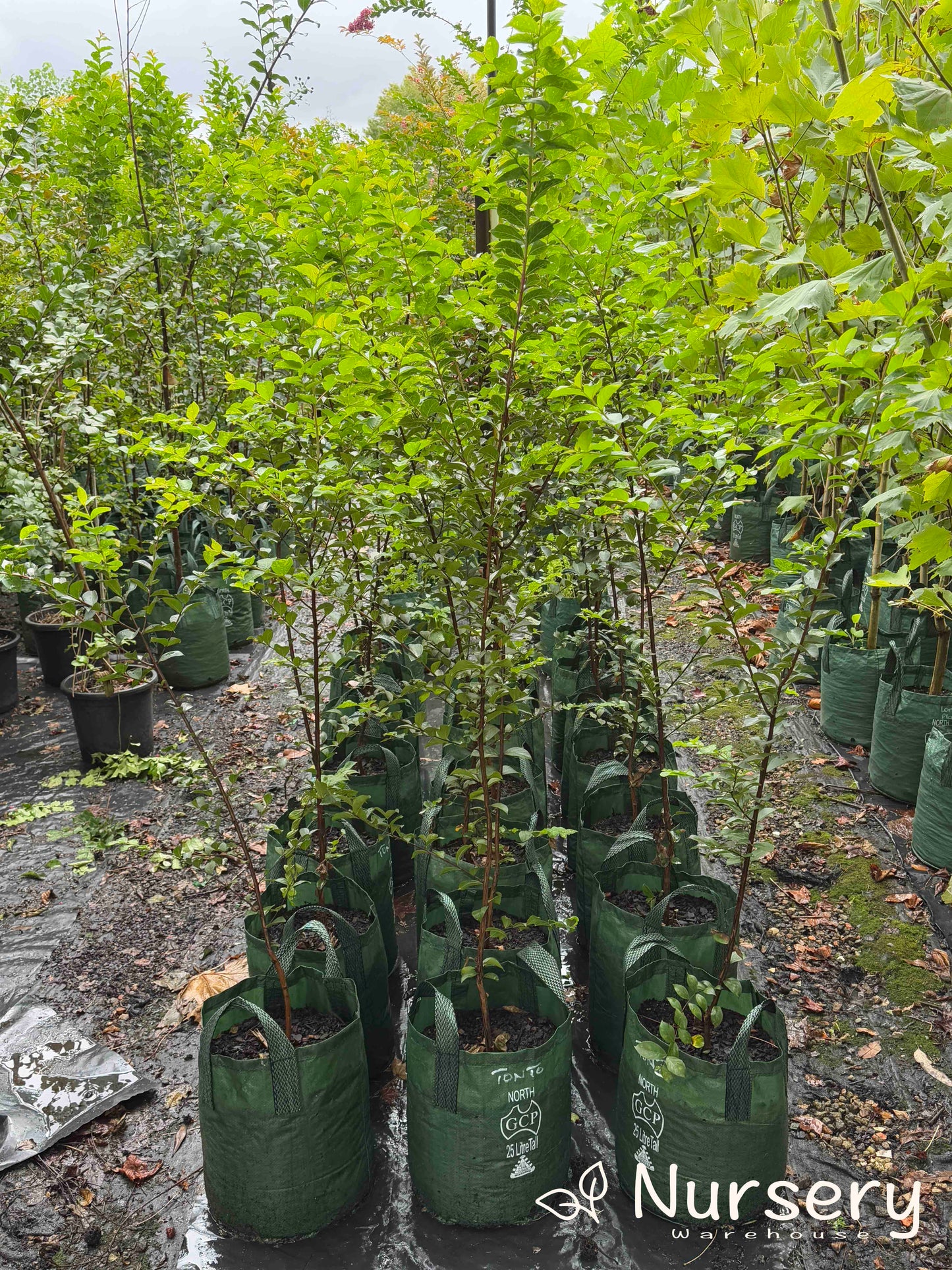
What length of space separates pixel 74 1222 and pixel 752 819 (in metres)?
1.73

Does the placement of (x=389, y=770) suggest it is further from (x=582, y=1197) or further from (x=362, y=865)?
(x=582, y=1197)

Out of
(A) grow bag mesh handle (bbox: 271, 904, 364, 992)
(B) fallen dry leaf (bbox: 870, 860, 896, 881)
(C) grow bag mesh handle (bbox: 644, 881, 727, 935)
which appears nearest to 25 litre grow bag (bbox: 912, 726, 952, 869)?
(B) fallen dry leaf (bbox: 870, 860, 896, 881)

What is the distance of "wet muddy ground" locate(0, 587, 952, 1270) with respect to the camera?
6.13 feet

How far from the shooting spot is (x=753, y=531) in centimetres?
655

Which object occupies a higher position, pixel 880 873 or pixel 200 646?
pixel 200 646

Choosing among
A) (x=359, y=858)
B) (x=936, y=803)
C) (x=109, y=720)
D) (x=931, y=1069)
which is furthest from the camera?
(x=109, y=720)

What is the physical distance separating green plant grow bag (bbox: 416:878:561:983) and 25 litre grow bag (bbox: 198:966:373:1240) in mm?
241

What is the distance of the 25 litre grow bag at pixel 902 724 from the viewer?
11.1 feet

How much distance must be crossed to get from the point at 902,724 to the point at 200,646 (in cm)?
344

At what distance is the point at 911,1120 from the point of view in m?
2.18

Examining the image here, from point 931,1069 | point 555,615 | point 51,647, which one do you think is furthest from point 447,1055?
point 51,647

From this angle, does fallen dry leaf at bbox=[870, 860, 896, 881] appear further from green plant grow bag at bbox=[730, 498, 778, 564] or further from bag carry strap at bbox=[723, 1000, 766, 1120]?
green plant grow bag at bbox=[730, 498, 778, 564]

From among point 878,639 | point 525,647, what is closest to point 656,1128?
point 525,647

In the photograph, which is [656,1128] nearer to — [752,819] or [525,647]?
[752,819]
